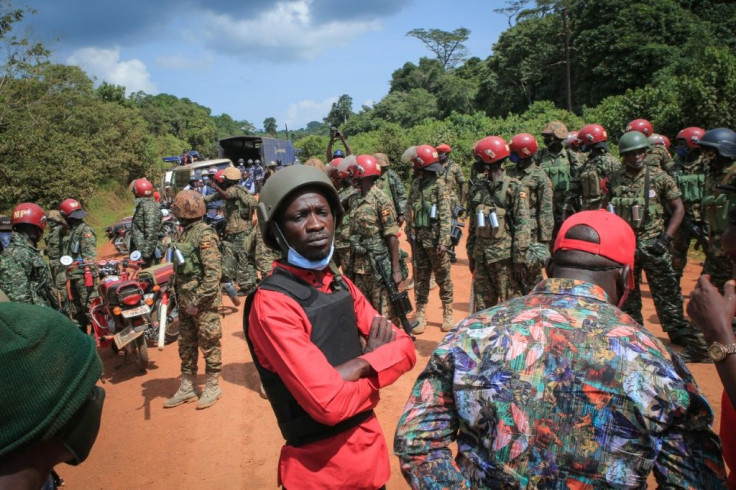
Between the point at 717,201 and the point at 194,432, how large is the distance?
551cm

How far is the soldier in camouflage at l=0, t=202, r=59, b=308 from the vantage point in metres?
5.61

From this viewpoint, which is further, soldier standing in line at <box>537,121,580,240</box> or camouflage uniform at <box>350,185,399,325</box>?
soldier standing in line at <box>537,121,580,240</box>

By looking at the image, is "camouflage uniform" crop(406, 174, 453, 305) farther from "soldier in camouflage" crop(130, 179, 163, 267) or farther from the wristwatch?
the wristwatch

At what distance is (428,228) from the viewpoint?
6.60 m

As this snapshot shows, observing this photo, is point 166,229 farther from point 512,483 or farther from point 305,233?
point 512,483

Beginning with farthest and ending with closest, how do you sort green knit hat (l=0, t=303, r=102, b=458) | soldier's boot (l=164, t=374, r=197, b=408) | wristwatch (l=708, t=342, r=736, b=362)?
soldier's boot (l=164, t=374, r=197, b=408), wristwatch (l=708, t=342, r=736, b=362), green knit hat (l=0, t=303, r=102, b=458)

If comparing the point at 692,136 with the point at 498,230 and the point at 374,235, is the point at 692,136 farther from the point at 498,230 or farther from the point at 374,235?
the point at 374,235

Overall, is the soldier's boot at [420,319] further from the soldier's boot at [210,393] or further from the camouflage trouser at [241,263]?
the camouflage trouser at [241,263]

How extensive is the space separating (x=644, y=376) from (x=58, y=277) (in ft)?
29.8

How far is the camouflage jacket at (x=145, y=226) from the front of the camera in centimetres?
816

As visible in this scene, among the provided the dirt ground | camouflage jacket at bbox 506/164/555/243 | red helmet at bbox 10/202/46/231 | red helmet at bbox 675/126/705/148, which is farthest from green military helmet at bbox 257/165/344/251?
red helmet at bbox 675/126/705/148

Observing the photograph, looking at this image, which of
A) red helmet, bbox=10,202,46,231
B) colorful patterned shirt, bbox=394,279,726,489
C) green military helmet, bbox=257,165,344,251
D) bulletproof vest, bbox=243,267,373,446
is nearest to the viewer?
colorful patterned shirt, bbox=394,279,726,489

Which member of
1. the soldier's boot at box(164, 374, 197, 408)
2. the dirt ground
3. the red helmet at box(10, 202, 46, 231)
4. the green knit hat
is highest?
the red helmet at box(10, 202, 46, 231)

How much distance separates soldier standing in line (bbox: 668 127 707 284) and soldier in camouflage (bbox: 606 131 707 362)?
3.06ft
